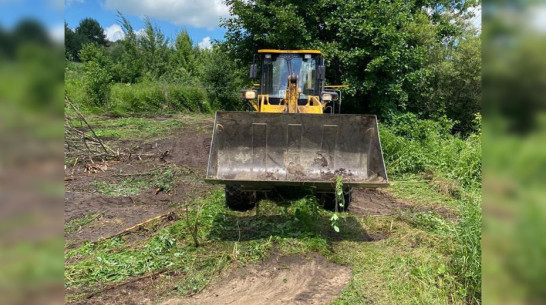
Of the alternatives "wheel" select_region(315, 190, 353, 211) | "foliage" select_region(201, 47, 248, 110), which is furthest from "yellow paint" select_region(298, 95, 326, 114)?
"foliage" select_region(201, 47, 248, 110)

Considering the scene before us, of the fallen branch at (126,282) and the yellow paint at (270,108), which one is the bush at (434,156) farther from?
the fallen branch at (126,282)

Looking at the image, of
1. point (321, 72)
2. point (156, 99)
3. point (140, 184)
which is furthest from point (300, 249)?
point (156, 99)

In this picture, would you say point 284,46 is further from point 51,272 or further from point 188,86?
point 51,272

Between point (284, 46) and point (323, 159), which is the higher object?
point (284, 46)

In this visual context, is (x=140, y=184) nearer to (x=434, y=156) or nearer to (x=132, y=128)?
(x=434, y=156)

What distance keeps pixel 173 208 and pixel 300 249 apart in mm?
2287

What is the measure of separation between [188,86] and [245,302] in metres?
20.0

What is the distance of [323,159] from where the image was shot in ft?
16.5

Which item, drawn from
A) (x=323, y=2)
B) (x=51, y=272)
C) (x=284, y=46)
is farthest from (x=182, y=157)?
(x=51, y=272)

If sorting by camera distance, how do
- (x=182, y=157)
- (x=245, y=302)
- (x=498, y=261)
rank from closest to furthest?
(x=498, y=261), (x=245, y=302), (x=182, y=157)

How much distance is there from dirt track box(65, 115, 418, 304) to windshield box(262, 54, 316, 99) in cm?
234

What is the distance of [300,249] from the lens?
4.30 meters

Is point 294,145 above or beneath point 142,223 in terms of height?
above

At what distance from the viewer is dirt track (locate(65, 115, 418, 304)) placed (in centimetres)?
347
